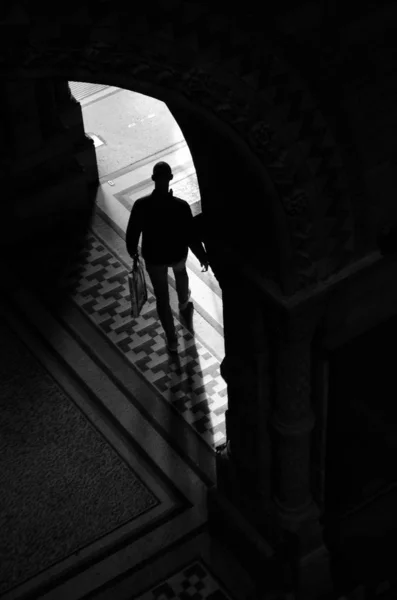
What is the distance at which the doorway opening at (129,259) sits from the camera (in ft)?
20.4

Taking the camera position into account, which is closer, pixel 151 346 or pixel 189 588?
pixel 189 588

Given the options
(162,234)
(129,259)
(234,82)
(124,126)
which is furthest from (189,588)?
(124,126)

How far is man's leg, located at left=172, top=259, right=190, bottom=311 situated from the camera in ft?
20.8

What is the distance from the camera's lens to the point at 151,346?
21.4 feet

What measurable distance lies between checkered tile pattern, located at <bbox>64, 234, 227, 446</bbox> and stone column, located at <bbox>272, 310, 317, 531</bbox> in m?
1.15

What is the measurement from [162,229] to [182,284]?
70 cm

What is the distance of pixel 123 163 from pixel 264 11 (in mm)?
4788

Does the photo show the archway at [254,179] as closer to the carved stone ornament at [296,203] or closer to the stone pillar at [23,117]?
the carved stone ornament at [296,203]

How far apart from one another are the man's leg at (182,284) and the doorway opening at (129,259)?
0.45ft

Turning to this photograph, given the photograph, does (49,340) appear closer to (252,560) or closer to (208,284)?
(208,284)

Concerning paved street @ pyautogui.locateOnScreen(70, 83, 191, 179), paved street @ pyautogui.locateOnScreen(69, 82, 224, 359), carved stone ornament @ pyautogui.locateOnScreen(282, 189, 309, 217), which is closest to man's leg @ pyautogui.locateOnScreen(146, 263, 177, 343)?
paved street @ pyautogui.locateOnScreen(69, 82, 224, 359)

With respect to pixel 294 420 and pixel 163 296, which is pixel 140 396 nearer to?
pixel 163 296

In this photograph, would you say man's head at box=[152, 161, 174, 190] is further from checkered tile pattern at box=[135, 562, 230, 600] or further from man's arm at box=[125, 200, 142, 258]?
checkered tile pattern at box=[135, 562, 230, 600]

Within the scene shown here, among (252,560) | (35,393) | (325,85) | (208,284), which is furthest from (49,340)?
(325,85)
